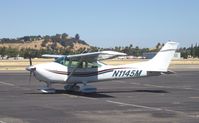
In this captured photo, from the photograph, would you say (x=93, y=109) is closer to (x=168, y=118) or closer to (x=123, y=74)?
(x=168, y=118)

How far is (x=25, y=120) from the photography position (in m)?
13.2

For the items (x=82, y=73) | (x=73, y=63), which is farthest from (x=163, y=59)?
(x=73, y=63)

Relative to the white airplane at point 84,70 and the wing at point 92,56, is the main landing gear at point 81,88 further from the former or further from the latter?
the wing at point 92,56

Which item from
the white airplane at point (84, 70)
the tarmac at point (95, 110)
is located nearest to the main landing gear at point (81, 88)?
the white airplane at point (84, 70)

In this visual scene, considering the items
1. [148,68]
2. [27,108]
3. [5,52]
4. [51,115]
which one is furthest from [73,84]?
[5,52]

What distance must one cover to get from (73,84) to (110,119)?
11.1m

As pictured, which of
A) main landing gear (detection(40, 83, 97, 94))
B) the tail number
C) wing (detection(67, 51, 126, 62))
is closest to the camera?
wing (detection(67, 51, 126, 62))

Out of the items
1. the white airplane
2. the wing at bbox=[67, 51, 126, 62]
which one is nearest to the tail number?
the white airplane

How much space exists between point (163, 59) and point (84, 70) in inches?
188

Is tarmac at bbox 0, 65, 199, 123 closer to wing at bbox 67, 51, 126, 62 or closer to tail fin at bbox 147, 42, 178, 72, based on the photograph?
wing at bbox 67, 51, 126, 62

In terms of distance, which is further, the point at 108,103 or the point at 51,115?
the point at 108,103

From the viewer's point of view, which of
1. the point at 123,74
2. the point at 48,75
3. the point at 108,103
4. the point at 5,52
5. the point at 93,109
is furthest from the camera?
the point at 5,52

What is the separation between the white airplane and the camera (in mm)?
23297

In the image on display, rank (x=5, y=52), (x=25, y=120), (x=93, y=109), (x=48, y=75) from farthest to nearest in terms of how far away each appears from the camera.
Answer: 1. (x=5, y=52)
2. (x=48, y=75)
3. (x=93, y=109)
4. (x=25, y=120)
